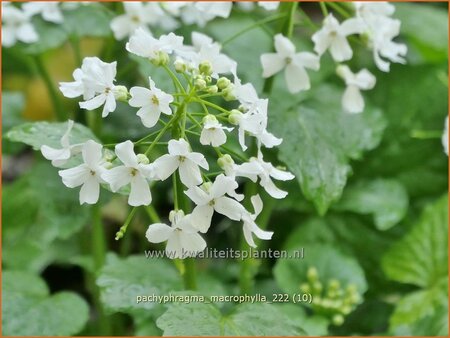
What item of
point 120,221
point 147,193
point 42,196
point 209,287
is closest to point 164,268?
point 209,287

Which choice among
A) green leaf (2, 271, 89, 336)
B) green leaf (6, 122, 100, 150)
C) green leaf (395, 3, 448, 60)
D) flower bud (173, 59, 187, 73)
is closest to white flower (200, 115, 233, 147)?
flower bud (173, 59, 187, 73)

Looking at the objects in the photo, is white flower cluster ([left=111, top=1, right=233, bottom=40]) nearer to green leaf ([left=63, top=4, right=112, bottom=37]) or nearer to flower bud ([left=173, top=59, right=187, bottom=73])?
green leaf ([left=63, top=4, right=112, bottom=37])

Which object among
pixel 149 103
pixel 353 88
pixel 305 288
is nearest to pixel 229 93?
pixel 149 103

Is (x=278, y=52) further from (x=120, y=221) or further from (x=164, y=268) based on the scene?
(x=120, y=221)

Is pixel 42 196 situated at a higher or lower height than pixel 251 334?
lower

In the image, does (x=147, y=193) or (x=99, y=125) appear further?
(x=99, y=125)

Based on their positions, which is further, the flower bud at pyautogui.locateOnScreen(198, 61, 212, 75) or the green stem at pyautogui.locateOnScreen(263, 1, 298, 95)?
the green stem at pyautogui.locateOnScreen(263, 1, 298, 95)

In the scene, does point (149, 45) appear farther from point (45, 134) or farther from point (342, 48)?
point (342, 48)
